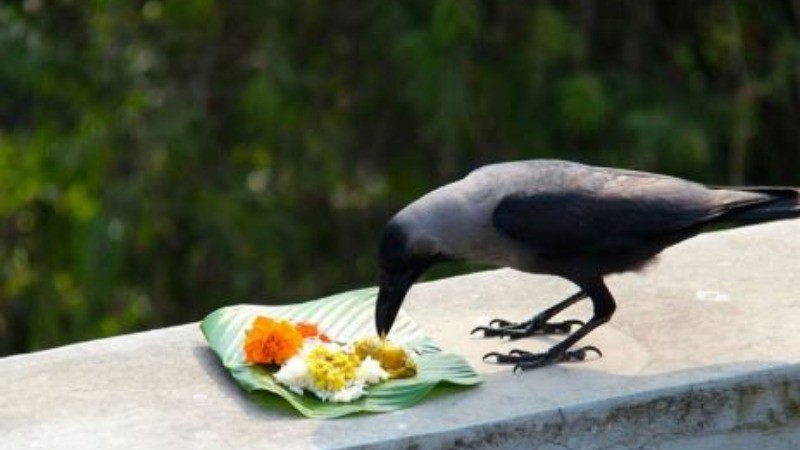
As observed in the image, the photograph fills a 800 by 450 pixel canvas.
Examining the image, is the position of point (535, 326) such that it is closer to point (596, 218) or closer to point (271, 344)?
point (596, 218)

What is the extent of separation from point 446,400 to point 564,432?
319 mm

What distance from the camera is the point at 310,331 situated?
564 centimetres

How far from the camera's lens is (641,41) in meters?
8.88

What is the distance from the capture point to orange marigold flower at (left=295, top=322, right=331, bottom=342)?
5.62 metres

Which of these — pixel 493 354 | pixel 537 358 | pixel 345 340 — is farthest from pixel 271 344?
pixel 537 358

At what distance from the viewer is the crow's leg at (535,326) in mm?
5812

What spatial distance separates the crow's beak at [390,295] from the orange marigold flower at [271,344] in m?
0.26

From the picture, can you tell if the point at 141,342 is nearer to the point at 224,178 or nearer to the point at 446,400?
the point at 446,400

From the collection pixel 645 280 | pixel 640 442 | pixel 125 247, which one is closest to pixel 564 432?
pixel 640 442

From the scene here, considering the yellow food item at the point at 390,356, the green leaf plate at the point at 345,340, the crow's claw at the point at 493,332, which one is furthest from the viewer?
the crow's claw at the point at 493,332

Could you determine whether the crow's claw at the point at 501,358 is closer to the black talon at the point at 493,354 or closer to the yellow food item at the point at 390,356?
the black talon at the point at 493,354

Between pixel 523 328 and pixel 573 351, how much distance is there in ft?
0.92

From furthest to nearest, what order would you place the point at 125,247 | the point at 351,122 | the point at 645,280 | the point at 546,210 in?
the point at 351,122
the point at 125,247
the point at 645,280
the point at 546,210

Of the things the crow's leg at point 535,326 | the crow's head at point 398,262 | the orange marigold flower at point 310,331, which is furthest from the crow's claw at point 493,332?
the orange marigold flower at point 310,331
